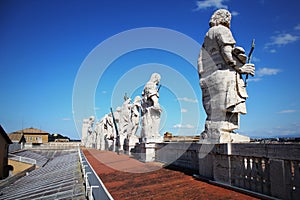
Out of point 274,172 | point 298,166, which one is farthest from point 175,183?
point 298,166

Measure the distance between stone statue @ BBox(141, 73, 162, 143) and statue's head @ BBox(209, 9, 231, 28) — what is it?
643 cm

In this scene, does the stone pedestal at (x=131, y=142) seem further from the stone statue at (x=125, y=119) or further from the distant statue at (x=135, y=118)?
the stone statue at (x=125, y=119)

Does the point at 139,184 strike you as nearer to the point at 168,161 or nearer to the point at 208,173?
the point at 208,173

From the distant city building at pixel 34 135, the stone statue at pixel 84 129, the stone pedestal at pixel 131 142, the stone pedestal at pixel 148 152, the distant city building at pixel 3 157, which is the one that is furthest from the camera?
the distant city building at pixel 34 135

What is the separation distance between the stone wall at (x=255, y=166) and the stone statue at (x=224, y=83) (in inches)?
24.6

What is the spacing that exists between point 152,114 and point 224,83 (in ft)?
23.1

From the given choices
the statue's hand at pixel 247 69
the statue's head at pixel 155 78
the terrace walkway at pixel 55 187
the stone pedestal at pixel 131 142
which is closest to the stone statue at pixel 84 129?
the stone pedestal at pixel 131 142

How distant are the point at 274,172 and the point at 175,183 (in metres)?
2.95

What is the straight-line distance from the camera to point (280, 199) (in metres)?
4.32

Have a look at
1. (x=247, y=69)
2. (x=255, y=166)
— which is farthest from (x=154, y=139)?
(x=255, y=166)

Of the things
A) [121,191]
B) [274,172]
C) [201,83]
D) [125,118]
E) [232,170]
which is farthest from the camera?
[125,118]

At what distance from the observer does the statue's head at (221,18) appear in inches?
281

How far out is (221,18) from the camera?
7.15 m

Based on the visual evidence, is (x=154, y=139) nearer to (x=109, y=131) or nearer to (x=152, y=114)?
(x=152, y=114)
